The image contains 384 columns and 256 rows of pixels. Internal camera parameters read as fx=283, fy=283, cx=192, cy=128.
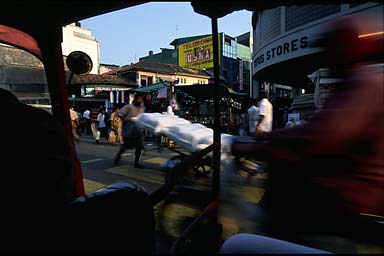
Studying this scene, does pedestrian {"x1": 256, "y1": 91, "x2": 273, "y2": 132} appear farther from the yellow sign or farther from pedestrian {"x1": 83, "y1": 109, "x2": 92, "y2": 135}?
the yellow sign

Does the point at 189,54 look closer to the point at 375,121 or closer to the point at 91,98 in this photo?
the point at 91,98

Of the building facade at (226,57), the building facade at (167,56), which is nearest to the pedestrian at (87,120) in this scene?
the building facade at (226,57)

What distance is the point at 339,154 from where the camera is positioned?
5.87 ft

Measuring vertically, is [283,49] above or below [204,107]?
→ above

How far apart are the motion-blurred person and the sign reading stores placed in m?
11.6

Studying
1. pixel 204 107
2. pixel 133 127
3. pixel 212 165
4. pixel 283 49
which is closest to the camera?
pixel 212 165

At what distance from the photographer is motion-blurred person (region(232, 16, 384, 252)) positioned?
1.75 metres

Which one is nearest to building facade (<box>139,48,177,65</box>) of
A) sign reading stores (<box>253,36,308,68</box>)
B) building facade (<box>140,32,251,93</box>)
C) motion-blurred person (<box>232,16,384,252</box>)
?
building facade (<box>140,32,251,93</box>)

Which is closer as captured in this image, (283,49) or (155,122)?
(155,122)

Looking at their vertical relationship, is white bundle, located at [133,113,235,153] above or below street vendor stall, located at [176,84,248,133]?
below

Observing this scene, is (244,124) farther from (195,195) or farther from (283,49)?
(195,195)

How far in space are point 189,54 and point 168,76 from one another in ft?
23.6

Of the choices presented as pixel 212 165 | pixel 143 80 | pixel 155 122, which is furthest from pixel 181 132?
pixel 143 80

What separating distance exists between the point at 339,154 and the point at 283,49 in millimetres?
14855
